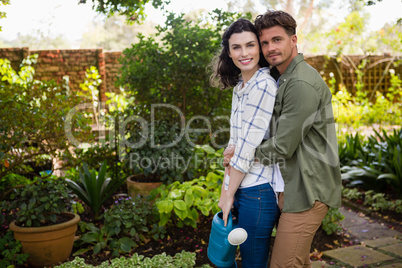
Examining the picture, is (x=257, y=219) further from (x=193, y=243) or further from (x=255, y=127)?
(x=193, y=243)

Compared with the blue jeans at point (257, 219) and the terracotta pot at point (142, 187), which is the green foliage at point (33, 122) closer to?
the terracotta pot at point (142, 187)

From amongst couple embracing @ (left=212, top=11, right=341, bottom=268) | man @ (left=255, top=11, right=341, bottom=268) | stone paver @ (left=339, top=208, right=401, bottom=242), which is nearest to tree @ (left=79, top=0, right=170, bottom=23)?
couple embracing @ (left=212, top=11, right=341, bottom=268)

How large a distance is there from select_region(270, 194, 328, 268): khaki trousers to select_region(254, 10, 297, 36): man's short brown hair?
32.6 inches

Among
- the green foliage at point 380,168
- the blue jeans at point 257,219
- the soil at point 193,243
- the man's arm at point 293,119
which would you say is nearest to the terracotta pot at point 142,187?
the soil at point 193,243

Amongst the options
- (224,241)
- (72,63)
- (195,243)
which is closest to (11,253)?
(195,243)

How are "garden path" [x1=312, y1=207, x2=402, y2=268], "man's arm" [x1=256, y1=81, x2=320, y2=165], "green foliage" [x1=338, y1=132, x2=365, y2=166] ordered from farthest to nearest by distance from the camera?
"green foliage" [x1=338, y1=132, x2=365, y2=166], "garden path" [x1=312, y1=207, x2=402, y2=268], "man's arm" [x1=256, y1=81, x2=320, y2=165]

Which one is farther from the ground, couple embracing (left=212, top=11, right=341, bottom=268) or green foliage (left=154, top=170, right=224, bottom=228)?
couple embracing (left=212, top=11, right=341, bottom=268)

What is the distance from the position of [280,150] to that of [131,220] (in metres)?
2.00

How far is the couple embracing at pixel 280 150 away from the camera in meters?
1.55

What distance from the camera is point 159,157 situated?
12.3 feet

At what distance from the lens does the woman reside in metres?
1.60

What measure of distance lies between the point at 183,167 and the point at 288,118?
7.98ft

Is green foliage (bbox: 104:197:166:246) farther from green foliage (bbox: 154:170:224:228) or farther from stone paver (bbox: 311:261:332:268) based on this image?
stone paver (bbox: 311:261:332:268)

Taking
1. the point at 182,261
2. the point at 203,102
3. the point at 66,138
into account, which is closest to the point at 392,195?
the point at 203,102
